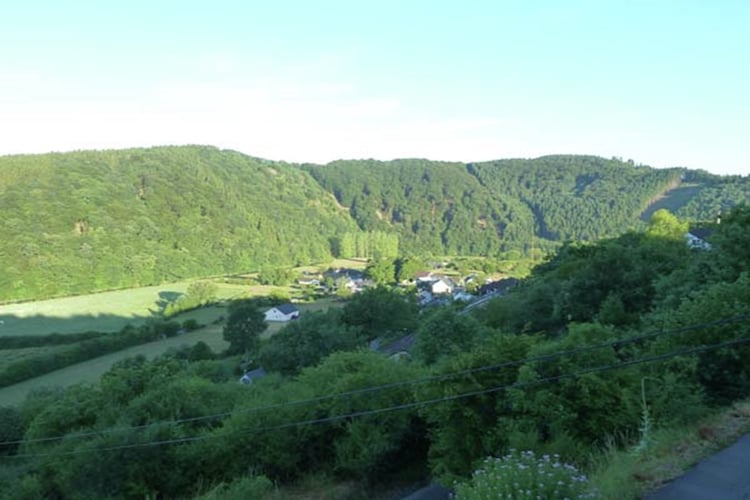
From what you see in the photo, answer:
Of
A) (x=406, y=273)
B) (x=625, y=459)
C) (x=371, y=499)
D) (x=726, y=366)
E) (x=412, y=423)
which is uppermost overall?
(x=726, y=366)

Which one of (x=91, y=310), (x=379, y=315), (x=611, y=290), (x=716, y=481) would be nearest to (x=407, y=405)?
(x=716, y=481)

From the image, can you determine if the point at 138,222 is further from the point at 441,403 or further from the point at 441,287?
the point at 441,403

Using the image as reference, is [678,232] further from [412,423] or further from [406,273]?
[406,273]

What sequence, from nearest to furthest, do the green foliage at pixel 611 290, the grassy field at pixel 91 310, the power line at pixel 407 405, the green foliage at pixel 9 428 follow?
the power line at pixel 407 405 → the green foliage at pixel 611 290 → the green foliage at pixel 9 428 → the grassy field at pixel 91 310

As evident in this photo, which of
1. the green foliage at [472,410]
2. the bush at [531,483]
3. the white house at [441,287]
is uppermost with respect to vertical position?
the bush at [531,483]

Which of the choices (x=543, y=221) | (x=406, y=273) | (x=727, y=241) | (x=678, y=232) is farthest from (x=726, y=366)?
(x=543, y=221)

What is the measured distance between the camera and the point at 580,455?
7.38 m

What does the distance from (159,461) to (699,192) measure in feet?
527

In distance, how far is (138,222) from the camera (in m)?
112

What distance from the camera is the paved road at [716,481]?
5.13m

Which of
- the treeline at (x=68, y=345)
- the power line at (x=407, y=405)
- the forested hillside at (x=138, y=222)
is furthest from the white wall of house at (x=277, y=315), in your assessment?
the power line at (x=407, y=405)

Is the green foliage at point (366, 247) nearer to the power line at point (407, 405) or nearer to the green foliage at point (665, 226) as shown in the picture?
the green foliage at point (665, 226)

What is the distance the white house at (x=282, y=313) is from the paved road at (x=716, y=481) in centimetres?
5809

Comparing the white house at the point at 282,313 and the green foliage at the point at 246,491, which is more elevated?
the green foliage at the point at 246,491
